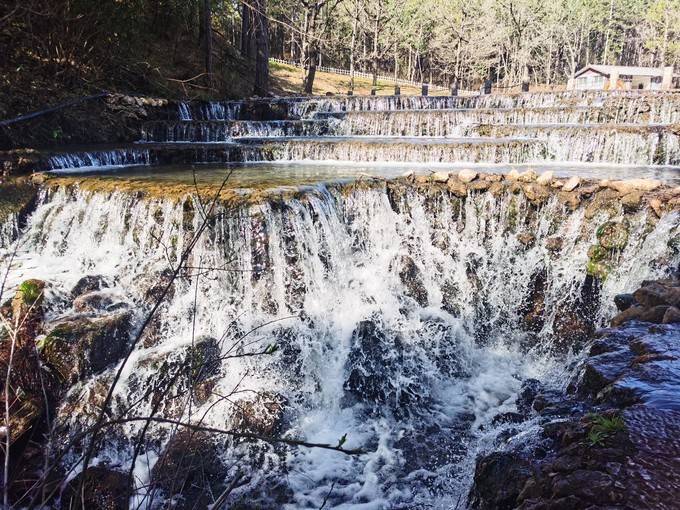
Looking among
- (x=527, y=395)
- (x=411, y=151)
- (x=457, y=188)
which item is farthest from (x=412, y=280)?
(x=411, y=151)

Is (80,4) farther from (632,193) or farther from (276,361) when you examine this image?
(632,193)

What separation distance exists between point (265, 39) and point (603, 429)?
18.5 meters

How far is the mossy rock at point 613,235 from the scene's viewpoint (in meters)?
6.85

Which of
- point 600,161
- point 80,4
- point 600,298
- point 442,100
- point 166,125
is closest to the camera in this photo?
point 600,298

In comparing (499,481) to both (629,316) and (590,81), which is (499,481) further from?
(590,81)

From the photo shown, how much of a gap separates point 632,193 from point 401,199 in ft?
10.9

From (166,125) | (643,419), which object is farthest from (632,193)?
(166,125)

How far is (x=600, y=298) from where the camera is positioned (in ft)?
22.3

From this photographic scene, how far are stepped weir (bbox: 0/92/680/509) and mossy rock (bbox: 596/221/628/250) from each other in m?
0.02

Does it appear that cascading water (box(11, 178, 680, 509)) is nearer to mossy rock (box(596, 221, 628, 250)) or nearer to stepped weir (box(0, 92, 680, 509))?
stepped weir (box(0, 92, 680, 509))

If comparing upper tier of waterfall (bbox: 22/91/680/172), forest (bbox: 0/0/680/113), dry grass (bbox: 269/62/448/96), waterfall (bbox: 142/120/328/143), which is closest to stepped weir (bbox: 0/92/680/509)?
upper tier of waterfall (bbox: 22/91/680/172)

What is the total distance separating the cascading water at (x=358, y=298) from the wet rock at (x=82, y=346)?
8.7 inches

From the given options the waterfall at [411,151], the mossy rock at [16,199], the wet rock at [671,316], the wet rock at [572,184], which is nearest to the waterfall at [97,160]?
the mossy rock at [16,199]

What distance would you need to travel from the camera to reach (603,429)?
280cm
